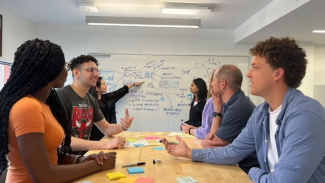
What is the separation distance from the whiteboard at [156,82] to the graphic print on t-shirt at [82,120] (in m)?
2.51

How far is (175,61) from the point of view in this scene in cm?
498

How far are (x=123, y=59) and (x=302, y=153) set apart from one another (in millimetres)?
4154

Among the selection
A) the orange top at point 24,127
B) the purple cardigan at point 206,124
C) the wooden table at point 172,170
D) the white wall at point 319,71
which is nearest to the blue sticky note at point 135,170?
the wooden table at point 172,170

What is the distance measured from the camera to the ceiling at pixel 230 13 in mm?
3268

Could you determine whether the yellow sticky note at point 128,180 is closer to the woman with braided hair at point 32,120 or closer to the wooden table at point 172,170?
the wooden table at point 172,170

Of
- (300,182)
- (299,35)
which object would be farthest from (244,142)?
(299,35)

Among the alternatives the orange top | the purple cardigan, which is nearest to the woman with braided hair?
the orange top

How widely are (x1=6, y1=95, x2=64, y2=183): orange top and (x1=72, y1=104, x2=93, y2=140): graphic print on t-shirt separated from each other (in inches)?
42.0

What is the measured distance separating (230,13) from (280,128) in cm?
312

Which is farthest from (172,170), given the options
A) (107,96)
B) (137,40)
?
(137,40)

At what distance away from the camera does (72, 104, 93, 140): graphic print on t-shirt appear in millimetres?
2291

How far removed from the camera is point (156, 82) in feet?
16.2

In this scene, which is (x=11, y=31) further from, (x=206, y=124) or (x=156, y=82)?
(x=206, y=124)

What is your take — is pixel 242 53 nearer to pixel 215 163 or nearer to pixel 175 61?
pixel 175 61
